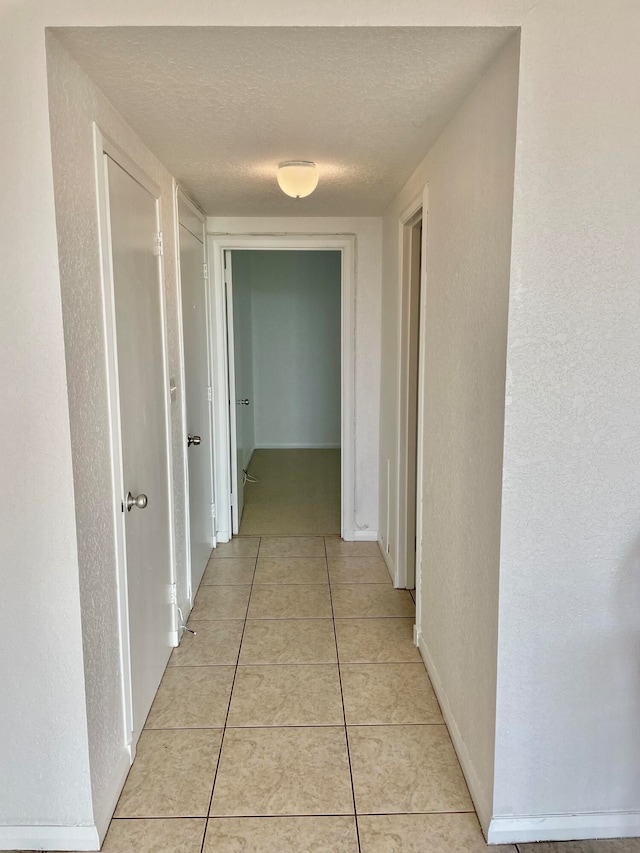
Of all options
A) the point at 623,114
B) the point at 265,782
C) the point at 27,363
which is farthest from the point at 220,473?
the point at 623,114

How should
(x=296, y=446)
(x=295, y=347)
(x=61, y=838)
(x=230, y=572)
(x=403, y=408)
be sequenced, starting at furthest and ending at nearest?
(x=296, y=446), (x=295, y=347), (x=230, y=572), (x=403, y=408), (x=61, y=838)

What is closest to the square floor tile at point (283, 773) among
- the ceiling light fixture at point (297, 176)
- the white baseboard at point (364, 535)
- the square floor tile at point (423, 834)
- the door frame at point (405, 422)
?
the square floor tile at point (423, 834)

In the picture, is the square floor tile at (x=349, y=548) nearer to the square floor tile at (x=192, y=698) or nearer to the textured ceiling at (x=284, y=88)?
the square floor tile at (x=192, y=698)

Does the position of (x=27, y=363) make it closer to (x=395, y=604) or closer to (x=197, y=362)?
(x=197, y=362)

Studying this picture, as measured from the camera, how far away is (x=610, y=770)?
1772 mm

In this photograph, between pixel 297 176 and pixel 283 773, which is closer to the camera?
pixel 283 773

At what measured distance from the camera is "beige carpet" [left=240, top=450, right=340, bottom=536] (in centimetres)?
455

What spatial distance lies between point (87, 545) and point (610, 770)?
162 centimetres

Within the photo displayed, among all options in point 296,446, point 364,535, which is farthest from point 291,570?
point 296,446

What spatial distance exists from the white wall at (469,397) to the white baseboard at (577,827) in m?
0.13

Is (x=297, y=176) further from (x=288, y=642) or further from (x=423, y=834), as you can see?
(x=423, y=834)

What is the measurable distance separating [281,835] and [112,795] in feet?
1.77

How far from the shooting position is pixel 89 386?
174 cm

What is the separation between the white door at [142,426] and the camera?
6.74ft
